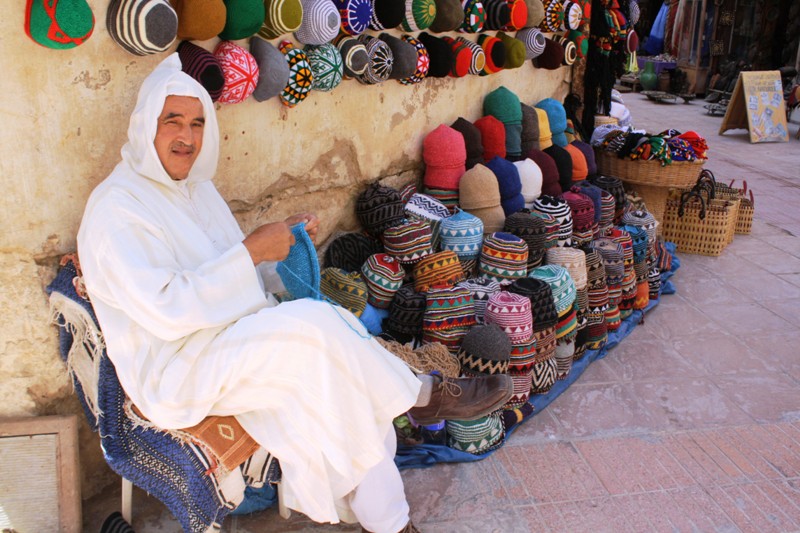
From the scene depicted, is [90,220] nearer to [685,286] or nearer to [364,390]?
[364,390]

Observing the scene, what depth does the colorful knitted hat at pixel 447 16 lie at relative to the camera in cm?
364

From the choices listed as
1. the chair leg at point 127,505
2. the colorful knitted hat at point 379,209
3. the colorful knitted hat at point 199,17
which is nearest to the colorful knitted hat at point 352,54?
the colorful knitted hat at point 379,209

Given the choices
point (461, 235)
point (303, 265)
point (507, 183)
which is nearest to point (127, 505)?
point (303, 265)

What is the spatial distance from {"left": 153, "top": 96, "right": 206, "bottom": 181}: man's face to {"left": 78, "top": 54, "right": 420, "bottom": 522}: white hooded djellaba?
1.5 inches

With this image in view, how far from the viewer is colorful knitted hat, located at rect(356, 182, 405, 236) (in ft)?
10.9

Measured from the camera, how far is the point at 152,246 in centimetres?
204

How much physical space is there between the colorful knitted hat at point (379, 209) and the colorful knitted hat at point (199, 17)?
1.17m

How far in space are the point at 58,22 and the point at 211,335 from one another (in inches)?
38.2

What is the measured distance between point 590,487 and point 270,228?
60.2 inches

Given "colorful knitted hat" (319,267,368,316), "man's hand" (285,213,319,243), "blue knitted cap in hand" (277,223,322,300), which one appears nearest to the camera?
"blue knitted cap in hand" (277,223,322,300)

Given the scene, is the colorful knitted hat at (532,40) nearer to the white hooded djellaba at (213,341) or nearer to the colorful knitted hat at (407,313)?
the colorful knitted hat at (407,313)

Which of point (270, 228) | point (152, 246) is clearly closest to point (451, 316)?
point (270, 228)

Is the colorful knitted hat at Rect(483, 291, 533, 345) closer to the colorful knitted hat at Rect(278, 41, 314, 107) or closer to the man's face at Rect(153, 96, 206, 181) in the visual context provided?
the colorful knitted hat at Rect(278, 41, 314, 107)

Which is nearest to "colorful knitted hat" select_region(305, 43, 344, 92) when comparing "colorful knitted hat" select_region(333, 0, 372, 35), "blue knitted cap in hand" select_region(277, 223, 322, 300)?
"colorful knitted hat" select_region(333, 0, 372, 35)
